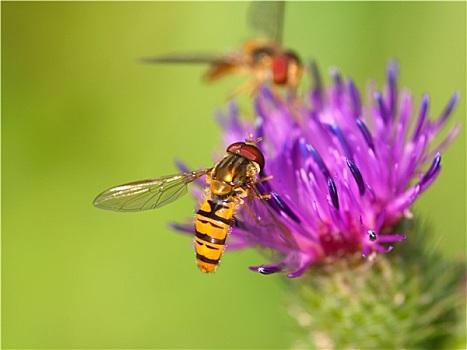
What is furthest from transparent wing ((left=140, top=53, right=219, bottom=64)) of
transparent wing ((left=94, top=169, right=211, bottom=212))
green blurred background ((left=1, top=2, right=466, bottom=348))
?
green blurred background ((left=1, top=2, right=466, bottom=348))

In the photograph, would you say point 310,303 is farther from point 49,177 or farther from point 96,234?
point 49,177

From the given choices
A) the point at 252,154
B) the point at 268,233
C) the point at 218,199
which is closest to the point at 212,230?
the point at 218,199

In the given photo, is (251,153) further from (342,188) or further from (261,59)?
(261,59)

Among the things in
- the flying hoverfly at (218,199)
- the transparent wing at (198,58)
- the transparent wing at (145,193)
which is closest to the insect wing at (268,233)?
the flying hoverfly at (218,199)

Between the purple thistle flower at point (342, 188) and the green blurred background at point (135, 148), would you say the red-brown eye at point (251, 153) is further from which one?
the green blurred background at point (135, 148)

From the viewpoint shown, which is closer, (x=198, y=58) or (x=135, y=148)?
(x=198, y=58)
